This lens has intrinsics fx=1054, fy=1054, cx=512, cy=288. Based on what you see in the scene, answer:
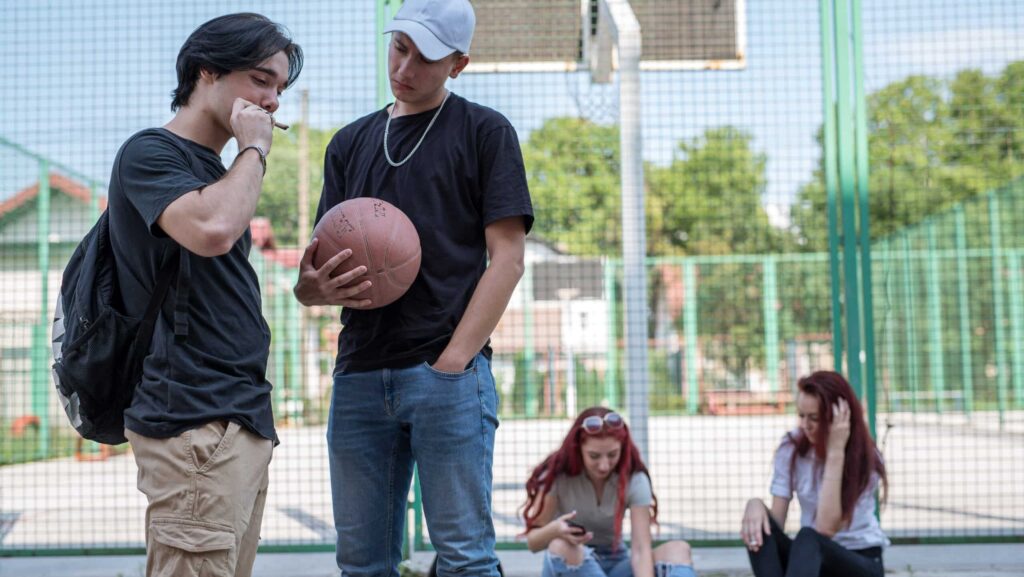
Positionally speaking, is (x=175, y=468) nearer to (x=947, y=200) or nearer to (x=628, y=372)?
(x=628, y=372)

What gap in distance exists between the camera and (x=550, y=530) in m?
4.59

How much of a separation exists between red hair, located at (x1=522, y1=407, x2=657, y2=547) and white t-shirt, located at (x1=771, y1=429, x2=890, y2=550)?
638 millimetres

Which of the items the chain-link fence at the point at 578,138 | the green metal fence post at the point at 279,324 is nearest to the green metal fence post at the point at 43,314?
the chain-link fence at the point at 578,138

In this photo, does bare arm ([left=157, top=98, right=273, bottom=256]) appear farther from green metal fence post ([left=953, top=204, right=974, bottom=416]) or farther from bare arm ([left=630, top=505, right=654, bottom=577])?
green metal fence post ([left=953, top=204, right=974, bottom=416])


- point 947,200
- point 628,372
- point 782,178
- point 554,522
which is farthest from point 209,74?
point 947,200

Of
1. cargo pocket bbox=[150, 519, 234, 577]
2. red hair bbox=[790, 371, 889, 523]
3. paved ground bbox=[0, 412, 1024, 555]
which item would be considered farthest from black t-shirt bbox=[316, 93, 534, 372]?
paved ground bbox=[0, 412, 1024, 555]

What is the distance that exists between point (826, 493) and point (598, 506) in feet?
3.37

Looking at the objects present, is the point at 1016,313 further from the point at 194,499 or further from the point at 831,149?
the point at 194,499

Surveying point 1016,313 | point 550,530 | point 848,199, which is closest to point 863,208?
point 848,199

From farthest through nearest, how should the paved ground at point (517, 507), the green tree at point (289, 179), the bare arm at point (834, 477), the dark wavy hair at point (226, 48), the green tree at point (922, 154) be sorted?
the green tree at point (289, 179) → the green tree at point (922, 154) → the paved ground at point (517, 507) → the bare arm at point (834, 477) → the dark wavy hair at point (226, 48)

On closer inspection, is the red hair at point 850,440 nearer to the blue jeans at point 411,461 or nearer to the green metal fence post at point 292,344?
the blue jeans at point 411,461

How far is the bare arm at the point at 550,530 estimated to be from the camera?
14.9ft

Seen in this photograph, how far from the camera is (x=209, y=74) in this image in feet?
8.20

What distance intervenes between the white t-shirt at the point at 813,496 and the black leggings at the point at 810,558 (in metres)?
0.06
